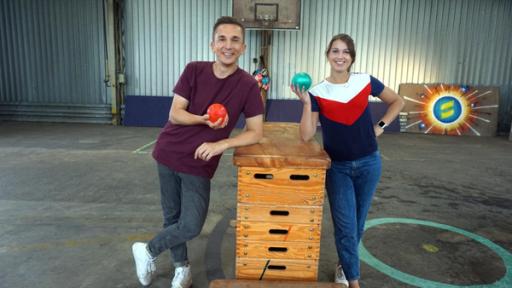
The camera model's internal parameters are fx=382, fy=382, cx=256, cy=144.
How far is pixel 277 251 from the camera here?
237cm

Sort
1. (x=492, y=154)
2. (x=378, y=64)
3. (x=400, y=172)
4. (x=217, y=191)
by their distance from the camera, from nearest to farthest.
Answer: (x=217, y=191), (x=400, y=172), (x=492, y=154), (x=378, y=64)

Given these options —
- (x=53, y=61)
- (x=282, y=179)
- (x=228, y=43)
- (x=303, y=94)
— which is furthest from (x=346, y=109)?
(x=53, y=61)

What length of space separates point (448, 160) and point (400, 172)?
1.67 m

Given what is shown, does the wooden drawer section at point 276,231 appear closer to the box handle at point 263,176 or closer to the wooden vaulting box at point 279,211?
the wooden vaulting box at point 279,211

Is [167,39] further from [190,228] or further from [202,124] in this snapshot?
[190,228]

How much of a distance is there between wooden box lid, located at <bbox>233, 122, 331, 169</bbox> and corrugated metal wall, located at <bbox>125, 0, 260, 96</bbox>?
8.66m

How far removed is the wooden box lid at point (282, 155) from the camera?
86.0 inches

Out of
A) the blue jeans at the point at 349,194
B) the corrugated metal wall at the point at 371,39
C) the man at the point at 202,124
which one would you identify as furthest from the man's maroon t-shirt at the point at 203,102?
the corrugated metal wall at the point at 371,39

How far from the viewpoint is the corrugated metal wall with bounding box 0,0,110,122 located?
10.9 m

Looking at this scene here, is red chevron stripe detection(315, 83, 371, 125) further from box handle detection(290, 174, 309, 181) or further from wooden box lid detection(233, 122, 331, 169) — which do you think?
box handle detection(290, 174, 309, 181)

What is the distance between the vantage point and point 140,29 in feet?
35.8

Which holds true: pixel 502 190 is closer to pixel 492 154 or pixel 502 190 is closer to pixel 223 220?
pixel 492 154

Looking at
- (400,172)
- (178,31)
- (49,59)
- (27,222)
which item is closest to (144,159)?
(27,222)

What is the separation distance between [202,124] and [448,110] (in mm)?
10125
